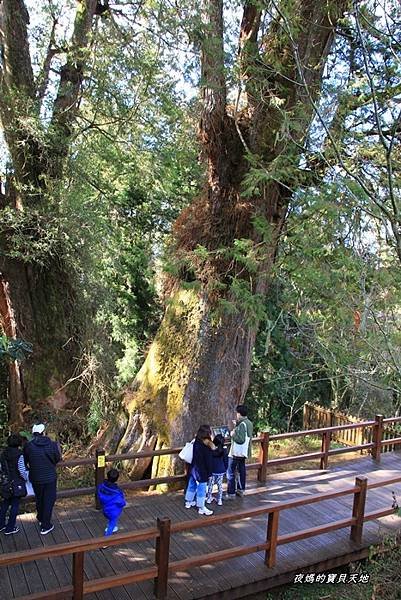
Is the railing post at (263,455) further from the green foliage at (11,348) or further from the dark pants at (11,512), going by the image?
the green foliage at (11,348)

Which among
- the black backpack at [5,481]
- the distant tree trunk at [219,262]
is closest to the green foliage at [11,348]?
the black backpack at [5,481]

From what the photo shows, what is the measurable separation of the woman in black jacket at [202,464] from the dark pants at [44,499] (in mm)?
1724

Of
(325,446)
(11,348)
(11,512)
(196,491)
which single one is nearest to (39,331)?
(11,348)

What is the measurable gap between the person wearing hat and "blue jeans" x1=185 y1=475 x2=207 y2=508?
1.82 metres

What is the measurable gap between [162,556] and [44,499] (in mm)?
1732

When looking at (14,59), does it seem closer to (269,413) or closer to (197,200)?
(197,200)

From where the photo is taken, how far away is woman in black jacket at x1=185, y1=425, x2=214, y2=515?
5.71m

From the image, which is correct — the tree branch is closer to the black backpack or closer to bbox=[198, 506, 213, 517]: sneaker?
the black backpack

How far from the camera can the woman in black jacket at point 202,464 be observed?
571 cm

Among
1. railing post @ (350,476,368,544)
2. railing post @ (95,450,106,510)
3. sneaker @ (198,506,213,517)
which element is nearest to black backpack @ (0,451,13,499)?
railing post @ (95,450,106,510)

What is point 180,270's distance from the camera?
7.66m

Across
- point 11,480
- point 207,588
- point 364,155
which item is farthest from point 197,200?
point 207,588

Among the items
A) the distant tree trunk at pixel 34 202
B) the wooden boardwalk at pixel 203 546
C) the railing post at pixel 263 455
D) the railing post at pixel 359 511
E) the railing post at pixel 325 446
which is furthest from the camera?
the distant tree trunk at pixel 34 202

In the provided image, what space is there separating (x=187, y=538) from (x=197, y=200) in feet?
17.3
